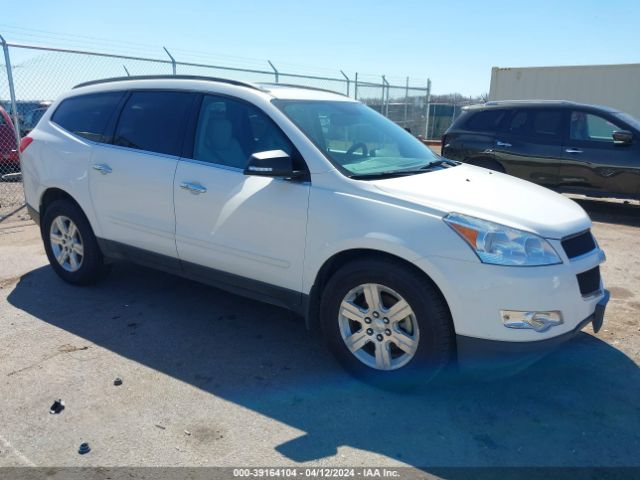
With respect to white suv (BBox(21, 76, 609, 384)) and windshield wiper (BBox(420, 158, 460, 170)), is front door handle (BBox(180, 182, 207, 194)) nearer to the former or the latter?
white suv (BBox(21, 76, 609, 384))

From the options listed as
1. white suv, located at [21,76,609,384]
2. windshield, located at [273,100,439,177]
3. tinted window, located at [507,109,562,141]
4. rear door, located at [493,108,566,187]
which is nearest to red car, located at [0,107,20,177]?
white suv, located at [21,76,609,384]

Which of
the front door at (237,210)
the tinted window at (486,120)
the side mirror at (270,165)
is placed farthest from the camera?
the tinted window at (486,120)

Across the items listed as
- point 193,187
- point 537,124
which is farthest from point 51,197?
point 537,124

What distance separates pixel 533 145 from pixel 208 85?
6346 millimetres

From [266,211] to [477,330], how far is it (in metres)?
1.52

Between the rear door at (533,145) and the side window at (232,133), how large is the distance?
6.24 metres

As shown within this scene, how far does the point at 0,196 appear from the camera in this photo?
9.53 m

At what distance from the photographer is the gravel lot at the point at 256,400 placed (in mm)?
2727

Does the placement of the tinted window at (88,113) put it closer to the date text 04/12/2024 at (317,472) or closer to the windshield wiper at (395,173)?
the windshield wiper at (395,173)

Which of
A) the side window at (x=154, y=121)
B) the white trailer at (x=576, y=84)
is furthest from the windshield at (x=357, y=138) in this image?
the white trailer at (x=576, y=84)

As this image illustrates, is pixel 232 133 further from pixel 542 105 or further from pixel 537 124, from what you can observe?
pixel 542 105

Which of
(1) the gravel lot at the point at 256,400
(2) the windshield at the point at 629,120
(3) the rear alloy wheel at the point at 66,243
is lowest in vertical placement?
(1) the gravel lot at the point at 256,400

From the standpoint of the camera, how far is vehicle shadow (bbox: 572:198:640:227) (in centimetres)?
825

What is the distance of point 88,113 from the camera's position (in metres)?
4.71
